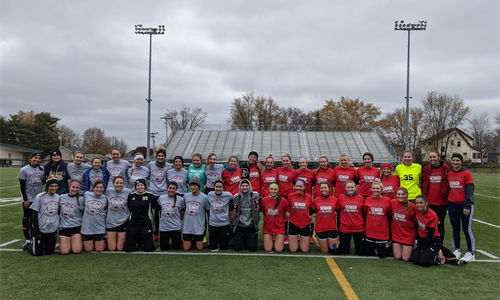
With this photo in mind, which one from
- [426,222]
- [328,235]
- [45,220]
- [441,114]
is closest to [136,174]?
[45,220]

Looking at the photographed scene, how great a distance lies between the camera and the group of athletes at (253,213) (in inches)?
183

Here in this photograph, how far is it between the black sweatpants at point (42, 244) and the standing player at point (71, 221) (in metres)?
0.13

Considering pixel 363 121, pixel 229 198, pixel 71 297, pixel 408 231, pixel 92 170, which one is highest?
pixel 363 121

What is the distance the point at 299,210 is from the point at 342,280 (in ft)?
4.85

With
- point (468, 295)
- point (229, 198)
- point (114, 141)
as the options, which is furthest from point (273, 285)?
point (114, 141)

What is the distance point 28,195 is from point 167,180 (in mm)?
2432

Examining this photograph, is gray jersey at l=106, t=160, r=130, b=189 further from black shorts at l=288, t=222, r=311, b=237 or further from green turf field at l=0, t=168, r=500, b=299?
black shorts at l=288, t=222, r=311, b=237

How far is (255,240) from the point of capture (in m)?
5.07

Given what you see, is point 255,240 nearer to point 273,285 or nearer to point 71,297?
point 273,285

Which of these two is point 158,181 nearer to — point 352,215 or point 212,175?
point 212,175

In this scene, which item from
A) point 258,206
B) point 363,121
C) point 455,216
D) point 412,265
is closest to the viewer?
point 412,265

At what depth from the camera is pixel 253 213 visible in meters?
5.09

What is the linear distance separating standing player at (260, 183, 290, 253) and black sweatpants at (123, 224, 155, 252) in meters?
2.01

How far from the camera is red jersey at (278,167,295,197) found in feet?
19.3
